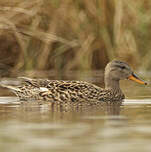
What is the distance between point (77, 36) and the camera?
46.1ft

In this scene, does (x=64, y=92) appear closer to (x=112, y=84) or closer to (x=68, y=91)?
(x=68, y=91)

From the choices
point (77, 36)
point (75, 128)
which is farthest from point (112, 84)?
point (77, 36)

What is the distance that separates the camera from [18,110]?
24.2 feet

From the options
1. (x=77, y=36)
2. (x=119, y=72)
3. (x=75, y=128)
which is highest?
(x=77, y=36)

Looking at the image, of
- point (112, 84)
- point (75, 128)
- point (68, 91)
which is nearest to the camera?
point (75, 128)

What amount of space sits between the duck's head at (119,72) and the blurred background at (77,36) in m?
4.20

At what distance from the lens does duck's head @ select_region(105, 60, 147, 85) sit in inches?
368

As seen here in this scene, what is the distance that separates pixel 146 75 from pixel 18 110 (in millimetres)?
6162

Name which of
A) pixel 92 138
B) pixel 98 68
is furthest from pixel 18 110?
pixel 98 68

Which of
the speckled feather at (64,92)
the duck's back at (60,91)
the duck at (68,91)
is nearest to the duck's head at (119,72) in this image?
the duck at (68,91)

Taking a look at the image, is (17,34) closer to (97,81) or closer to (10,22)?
(10,22)

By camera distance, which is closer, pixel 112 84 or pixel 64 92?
pixel 64 92

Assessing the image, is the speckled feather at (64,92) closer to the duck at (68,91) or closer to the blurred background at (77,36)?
the duck at (68,91)

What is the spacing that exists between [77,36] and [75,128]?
856 cm
